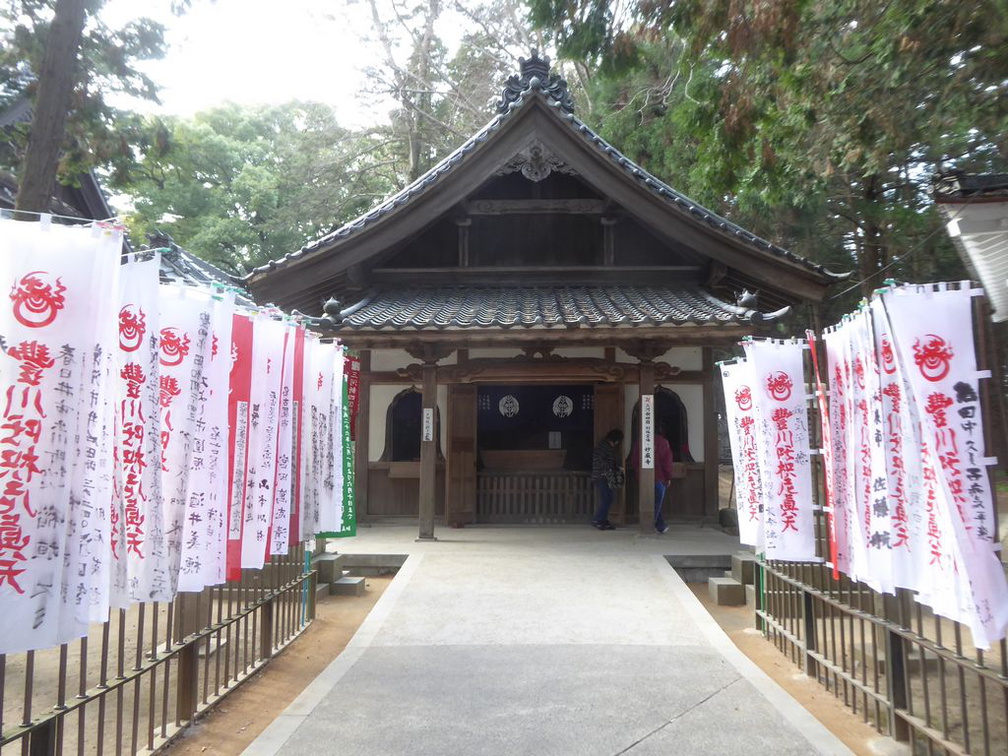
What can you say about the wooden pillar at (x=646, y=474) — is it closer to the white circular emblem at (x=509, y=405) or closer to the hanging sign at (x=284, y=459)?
the white circular emblem at (x=509, y=405)

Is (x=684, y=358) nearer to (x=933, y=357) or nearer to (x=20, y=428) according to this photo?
(x=933, y=357)

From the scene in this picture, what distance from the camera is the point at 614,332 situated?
888cm

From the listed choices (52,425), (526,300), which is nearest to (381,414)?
(526,300)

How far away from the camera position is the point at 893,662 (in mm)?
3973

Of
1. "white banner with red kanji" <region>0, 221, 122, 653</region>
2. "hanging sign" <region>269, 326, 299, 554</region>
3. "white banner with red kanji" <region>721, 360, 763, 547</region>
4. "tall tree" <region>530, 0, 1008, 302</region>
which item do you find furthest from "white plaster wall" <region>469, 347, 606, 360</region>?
"white banner with red kanji" <region>0, 221, 122, 653</region>

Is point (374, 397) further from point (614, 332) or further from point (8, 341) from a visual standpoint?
point (8, 341)

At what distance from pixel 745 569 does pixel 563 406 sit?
15.3 feet

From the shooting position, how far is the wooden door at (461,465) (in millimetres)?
10430

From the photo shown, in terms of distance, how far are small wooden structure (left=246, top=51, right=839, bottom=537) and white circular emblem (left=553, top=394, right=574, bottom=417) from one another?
26 millimetres

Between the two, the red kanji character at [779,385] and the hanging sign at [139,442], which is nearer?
the hanging sign at [139,442]

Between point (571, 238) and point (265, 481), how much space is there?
311 inches

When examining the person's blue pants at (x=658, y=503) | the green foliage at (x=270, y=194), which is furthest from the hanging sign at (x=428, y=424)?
the green foliage at (x=270, y=194)

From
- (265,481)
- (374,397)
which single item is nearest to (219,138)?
(374,397)

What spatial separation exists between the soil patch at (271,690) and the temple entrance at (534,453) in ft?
11.9
